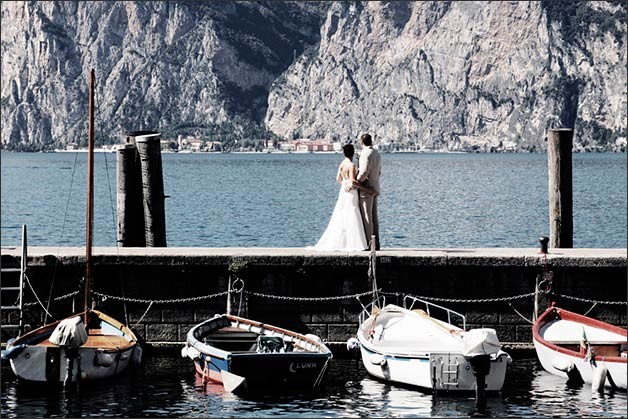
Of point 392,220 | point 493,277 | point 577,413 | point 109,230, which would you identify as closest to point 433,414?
point 577,413

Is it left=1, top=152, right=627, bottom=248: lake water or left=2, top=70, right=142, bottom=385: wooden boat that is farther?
left=1, top=152, right=627, bottom=248: lake water

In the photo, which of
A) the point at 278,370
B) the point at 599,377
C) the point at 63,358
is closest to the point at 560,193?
the point at 599,377

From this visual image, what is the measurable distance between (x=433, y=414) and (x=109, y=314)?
6548 millimetres

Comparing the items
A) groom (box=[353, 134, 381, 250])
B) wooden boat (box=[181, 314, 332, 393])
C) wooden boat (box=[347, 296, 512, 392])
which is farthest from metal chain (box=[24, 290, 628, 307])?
groom (box=[353, 134, 381, 250])

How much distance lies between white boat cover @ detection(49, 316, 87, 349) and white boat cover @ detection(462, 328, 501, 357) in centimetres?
586

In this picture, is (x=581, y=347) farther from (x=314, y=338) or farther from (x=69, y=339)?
(x=69, y=339)

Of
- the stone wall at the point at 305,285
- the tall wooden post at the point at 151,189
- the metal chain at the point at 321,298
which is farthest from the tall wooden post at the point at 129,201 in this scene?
the metal chain at the point at 321,298

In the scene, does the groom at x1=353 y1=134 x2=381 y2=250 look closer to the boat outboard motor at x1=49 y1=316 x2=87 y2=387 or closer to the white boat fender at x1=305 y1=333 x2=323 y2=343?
the white boat fender at x1=305 y1=333 x2=323 y2=343

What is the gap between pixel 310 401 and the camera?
63.0ft

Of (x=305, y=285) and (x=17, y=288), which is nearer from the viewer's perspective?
(x=17, y=288)

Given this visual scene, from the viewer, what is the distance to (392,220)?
70688 mm

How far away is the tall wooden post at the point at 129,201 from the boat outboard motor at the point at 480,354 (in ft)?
26.9

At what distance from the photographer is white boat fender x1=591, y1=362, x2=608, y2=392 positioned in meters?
19.6

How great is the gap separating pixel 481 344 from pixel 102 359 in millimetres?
5884
